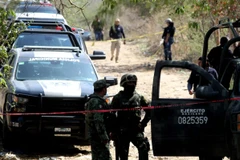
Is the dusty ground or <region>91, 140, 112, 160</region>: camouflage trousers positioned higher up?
<region>91, 140, 112, 160</region>: camouflage trousers

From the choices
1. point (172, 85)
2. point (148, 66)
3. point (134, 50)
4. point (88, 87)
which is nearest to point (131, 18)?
point (134, 50)

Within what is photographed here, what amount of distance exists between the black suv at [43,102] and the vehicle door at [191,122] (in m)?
2.79

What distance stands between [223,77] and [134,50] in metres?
23.7

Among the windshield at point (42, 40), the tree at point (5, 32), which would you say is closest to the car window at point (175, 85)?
the windshield at point (42, 40)

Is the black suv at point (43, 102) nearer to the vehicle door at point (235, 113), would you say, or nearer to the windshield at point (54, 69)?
the windshield at point (54, 69)

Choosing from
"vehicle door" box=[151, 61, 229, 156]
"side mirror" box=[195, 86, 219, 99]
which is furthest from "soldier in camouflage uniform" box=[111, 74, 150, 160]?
"side mirror" box=[195, 86, 219, 99]

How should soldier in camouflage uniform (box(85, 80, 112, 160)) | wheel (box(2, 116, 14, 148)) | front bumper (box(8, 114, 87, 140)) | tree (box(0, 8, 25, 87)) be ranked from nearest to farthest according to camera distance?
soldier in camouflage uniform (box(85, 80, 112, 160)), tree (box(0, 8, 25, 87)), front bumper (box(8, 114, 87, 140)), wheel (box(2, 116, 14, 148))

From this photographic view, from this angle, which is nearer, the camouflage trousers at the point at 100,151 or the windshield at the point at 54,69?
the camouflage trousers at the point at 100,151

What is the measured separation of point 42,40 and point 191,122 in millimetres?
6625

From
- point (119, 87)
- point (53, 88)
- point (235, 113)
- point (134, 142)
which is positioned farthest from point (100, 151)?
point (119, 87)

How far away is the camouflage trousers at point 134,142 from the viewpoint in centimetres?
843

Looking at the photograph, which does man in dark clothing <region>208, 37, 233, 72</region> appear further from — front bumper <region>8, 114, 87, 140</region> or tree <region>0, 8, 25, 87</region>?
tree <region>0, 8, 25, 87</region>

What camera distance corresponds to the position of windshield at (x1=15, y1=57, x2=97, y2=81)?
12.0 m

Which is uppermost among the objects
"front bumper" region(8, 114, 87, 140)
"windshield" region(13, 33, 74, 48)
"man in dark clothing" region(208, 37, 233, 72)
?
"windshield" region(13, 33, 74, 48)
